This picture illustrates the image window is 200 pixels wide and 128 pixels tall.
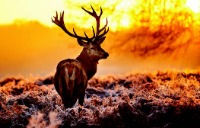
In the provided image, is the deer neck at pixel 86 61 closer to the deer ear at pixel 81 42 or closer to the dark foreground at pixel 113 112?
the deer ear at pixel 81 42

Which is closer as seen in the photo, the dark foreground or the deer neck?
the dark foreground

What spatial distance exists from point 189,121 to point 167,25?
12293 millimetres

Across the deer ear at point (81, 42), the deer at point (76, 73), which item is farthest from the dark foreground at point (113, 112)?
the deer ear at point (81, 42)

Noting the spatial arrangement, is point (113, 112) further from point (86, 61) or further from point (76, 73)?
point (86, 61)

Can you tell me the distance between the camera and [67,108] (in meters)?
13.1

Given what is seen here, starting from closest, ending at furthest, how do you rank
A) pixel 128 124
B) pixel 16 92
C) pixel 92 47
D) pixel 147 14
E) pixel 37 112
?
pixel 128 124
pixel 37 112
pixel 92 47
pixel 16 92
pixel 147 14

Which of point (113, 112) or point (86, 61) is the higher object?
point (86, 61)

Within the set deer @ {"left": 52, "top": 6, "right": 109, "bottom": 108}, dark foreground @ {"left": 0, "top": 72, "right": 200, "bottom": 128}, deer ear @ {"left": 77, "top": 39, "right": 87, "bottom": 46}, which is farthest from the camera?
deer ear @ {"left": 77, "top": 39, "right": 87, "bottom": 46}

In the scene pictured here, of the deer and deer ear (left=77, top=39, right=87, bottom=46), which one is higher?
deer ear (left=77, top=39, right=87, bottom=46)

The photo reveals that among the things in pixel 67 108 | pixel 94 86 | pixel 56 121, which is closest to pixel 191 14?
pixel 94 86

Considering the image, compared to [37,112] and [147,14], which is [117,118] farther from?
[147,14]

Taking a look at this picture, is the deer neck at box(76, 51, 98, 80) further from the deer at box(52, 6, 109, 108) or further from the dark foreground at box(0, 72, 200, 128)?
the dark foreground at box(0, 72, 200, 128)

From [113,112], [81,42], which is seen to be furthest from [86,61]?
[113,112]

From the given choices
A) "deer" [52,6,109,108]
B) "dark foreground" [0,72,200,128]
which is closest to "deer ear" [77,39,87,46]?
"deer" [52,6,109,108]
